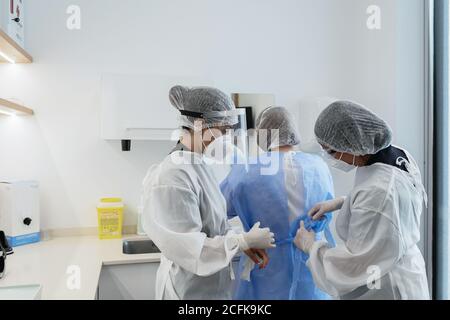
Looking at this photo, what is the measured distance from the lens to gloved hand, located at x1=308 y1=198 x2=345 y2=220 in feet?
2.62

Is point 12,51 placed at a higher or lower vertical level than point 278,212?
higher

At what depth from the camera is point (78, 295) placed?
74 centimetres

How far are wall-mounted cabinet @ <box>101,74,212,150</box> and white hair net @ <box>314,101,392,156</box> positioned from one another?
348 millimetres

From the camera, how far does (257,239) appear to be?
80 centimetres

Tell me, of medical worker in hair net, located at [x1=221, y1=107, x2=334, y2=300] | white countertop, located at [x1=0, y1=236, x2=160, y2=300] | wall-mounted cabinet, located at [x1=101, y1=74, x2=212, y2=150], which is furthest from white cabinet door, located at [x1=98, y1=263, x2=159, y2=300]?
wall-mounted cabinet, located at [x1=101, y1=74, x2=212, y2=150]

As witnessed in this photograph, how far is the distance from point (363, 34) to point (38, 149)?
1009 mm

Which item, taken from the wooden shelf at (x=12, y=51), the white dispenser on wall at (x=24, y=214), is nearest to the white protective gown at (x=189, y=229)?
the white dispenser on wall at (x=24, y=214)

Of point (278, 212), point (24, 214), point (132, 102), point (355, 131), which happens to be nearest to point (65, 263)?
point (24, 214)

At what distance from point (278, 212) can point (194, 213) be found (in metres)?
0.26

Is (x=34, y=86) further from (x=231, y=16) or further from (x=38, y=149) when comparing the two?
(x=231, y=16)

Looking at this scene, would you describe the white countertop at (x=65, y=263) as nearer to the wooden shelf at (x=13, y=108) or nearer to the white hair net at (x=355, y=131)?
the wooden shelf at (x=13, y=108)

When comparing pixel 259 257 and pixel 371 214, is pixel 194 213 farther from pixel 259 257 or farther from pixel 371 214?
pixel 371 214

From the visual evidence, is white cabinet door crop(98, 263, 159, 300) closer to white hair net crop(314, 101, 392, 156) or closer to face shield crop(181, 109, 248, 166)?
face shield crop(181, 109, 248, 166)
